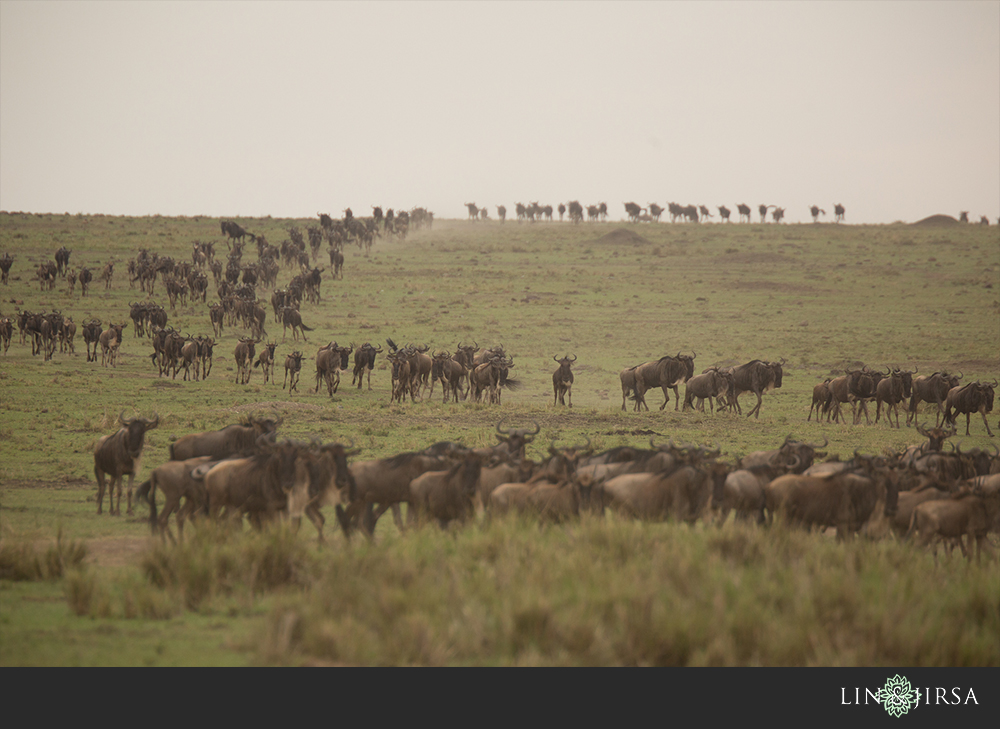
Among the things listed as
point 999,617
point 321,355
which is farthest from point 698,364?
point 999,617

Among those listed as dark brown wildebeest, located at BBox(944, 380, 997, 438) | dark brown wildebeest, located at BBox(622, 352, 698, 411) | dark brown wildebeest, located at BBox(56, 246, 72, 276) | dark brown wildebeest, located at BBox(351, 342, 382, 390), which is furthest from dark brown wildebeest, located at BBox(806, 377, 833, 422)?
dark brown wildebeest, located at BBox(56, 246, 72, 276)

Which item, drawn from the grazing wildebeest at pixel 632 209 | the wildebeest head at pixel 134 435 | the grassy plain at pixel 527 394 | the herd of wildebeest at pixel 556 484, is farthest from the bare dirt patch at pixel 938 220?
the wildebeest head at pixel 134 435

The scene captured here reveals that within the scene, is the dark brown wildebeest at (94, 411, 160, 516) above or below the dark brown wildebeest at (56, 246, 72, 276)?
below

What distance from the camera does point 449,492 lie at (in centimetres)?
1112

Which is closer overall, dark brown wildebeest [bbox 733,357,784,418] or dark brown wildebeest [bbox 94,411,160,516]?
dark brown wildebeest [bbox 94,411,160,516]

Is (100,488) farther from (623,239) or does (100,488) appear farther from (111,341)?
(623,239)

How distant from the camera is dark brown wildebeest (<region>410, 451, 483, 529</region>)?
36.2 ft

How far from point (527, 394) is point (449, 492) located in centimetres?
1930

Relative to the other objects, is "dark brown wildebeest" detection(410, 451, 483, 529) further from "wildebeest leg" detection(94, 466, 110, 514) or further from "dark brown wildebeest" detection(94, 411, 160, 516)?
"wildebeest leg" detection(94, 466, 110, 514)
